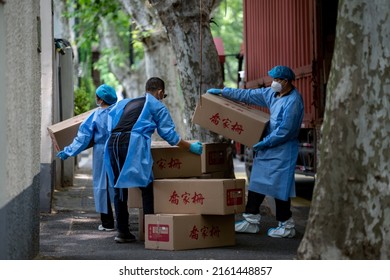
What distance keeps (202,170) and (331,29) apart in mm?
4233

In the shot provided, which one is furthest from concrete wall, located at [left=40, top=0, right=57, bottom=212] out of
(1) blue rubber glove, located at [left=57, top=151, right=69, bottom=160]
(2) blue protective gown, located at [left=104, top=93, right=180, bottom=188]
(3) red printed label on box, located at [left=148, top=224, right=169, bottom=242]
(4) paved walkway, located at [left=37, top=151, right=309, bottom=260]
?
(3) red printed label on box, located at [left=148, top=224, right=169, bottom=242]

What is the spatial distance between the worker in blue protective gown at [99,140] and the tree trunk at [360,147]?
4118 mm

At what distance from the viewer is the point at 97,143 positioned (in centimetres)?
1062

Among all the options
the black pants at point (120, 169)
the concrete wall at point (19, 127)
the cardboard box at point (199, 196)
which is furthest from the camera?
the black pants at point (120, 169)

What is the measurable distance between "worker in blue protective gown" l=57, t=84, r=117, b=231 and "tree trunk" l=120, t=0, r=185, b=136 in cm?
1099

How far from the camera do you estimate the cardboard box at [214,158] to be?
10094 millimetres

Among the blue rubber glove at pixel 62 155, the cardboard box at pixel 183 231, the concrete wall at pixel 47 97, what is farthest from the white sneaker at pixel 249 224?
the concrete wall at pixel 47 97

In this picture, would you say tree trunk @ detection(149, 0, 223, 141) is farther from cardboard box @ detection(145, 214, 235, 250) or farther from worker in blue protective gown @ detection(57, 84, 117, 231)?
cardboard box @ detection(145, 214, 235, 250)

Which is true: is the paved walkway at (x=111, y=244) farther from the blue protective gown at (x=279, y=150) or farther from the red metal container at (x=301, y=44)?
the red metal container at (x=301, y=44)

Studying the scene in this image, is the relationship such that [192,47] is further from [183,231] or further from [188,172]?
[183,231]

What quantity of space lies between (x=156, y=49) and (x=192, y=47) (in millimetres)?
11633

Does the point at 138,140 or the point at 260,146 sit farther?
the point at 260,146

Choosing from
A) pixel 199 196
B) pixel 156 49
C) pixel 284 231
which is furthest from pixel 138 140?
pixel 156 49

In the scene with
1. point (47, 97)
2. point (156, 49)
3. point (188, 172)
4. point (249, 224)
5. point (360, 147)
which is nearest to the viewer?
point (360, 147)
